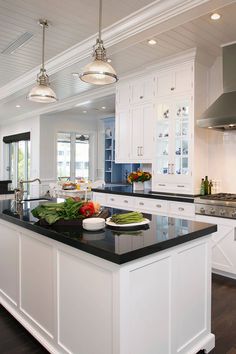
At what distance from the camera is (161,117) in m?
4.20

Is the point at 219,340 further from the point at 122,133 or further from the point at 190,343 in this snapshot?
the point at 122,133

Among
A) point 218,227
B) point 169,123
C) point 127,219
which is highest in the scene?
point 169,123

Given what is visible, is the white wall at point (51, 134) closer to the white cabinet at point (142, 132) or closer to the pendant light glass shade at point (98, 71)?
the white cabinet at point (142, 132)

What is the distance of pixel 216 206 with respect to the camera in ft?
11.1

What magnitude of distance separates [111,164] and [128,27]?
4.99 meters

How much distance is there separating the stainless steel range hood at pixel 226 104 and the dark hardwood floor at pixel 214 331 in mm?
1921

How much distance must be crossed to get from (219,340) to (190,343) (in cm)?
44

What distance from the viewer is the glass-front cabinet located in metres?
3.88

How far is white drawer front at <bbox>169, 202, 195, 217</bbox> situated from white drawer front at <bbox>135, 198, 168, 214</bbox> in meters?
0.10

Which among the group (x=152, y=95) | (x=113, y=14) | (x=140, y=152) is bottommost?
(x=140, y=152)

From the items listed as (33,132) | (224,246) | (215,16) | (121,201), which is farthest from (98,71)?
(33,132)

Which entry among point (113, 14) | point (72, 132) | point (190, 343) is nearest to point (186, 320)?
point (190, 343)

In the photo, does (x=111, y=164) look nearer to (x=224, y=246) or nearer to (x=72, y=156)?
(x=72, y=156)

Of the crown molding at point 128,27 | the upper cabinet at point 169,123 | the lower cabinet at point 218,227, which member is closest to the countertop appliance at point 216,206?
the lower cabinet at point 218,227
